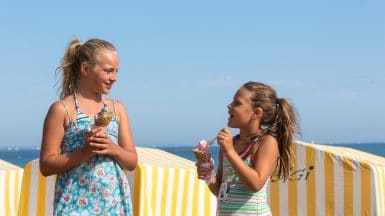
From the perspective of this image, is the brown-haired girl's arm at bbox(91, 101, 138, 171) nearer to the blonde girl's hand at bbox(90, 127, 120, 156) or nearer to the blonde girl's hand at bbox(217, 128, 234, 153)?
the blonde girl's hand at bbox(90, 127, 120, 156)

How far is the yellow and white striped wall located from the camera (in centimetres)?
685

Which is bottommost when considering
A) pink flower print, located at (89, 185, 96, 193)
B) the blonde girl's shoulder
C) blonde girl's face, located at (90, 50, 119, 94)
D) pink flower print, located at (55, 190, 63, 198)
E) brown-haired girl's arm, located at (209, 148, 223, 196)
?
pink flower print, located at (55, 190, 63, 198)

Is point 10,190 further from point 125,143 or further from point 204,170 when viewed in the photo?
point 125,143

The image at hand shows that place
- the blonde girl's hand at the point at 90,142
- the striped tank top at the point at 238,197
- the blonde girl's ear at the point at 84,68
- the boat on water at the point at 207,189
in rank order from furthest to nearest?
the boat on water at the point at 207,189 → the striped tank top at the point at 238,197 → the blonde girl's ear at the point at 84,68 → the blonde girl's hand at the point at 90,142

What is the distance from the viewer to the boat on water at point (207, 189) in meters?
5.91

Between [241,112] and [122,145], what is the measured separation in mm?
716

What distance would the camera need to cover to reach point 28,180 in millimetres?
6055

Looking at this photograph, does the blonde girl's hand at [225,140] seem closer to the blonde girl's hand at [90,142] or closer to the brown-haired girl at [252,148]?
the brown-haired girl at [252,148]

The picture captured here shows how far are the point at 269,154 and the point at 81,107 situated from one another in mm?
956

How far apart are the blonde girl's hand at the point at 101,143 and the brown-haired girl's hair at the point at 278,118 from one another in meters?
0.95

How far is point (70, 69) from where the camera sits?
125 inches

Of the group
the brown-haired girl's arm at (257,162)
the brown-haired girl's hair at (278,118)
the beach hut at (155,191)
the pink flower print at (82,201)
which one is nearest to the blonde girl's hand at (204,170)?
the brown-haired girl's arm at (257,162)

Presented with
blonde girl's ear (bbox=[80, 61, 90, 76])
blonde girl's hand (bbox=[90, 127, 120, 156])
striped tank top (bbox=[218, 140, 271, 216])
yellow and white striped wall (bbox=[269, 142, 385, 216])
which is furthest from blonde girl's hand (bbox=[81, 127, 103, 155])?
yellow and white striped wall (bbox=[269, 142, 385, 216])

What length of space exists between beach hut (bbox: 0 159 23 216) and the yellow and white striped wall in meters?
2.62
